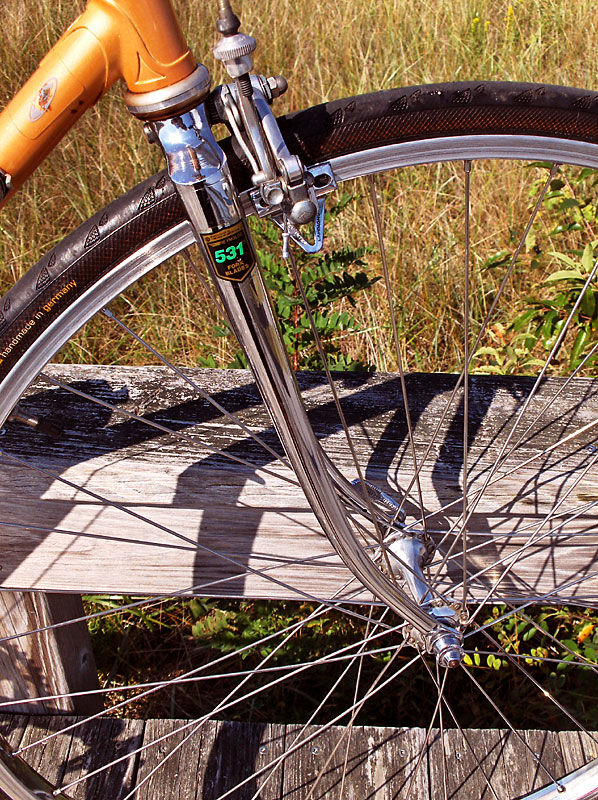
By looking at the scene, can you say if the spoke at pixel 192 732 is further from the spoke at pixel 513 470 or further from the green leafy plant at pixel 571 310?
the green leafy plant at pixel 571 310

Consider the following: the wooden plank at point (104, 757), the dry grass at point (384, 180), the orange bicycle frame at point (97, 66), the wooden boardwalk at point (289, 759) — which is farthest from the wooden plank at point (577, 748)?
the orange bicycle frame at point (97, 66)

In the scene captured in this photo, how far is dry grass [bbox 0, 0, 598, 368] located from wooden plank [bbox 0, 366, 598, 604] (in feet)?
2.50

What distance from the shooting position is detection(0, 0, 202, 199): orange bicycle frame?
1.87 ft

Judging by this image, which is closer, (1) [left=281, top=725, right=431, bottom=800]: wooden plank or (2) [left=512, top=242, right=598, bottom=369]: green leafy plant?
(1) [left=281, top=725, right=431, bottom=800]: wooden plank

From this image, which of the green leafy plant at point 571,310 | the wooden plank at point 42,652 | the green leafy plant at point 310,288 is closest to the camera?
the wooden plank at point 42,652

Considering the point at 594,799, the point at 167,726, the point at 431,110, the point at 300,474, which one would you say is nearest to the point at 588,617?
the point at 594,799

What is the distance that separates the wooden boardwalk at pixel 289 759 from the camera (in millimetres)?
1255

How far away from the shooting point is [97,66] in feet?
1.92

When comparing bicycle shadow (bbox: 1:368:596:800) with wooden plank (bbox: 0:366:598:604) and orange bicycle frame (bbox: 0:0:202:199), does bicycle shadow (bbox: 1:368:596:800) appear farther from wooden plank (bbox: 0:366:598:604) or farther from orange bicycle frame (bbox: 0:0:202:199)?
orange bicycle frame (bbox: 0:0:202:199)

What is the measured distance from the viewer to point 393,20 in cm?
286

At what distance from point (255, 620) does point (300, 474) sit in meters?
0.81

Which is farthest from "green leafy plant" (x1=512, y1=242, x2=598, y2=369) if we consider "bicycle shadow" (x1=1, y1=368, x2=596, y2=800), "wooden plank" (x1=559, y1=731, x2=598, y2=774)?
"wooden plank" (x1=559, y1=731, x2=598, y2=774)

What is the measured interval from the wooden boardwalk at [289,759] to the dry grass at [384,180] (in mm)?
992

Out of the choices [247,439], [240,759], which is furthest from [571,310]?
[240,759]
